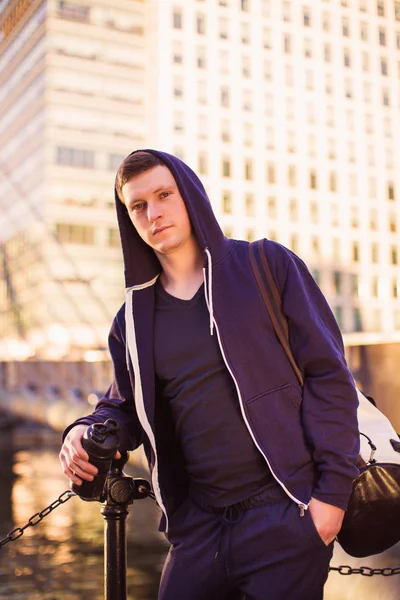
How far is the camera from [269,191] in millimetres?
74000

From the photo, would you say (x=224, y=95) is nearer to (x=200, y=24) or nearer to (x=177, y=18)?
(x=200, y=24)

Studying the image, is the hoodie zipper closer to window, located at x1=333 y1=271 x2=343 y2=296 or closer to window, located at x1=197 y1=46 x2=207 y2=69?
window, located at x1=333 y1=271 x2=343 y2=296

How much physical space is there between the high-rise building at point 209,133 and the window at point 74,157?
0.13m

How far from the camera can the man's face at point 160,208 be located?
2609 millimetres

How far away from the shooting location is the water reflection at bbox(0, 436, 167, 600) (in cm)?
577

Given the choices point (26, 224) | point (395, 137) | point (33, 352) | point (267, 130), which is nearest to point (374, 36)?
point (395, 137)

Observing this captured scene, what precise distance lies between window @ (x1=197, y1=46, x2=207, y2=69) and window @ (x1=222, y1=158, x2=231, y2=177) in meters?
9.42

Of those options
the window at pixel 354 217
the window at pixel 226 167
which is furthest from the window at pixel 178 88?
the window at pixel 354 217

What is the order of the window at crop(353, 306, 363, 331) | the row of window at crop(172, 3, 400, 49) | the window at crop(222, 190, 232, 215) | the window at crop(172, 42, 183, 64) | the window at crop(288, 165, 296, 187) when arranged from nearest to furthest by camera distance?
1. the window at crop(222, 190, 232, 215)
2. the window at crop(172, 42, 183, 64)
3. the row of window at crop(172, 3, 400, 49)
4. the window at crop(353, 306, 363, 331)
5. the window at crop(288, 165, 296, 187)

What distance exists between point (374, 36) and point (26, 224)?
41011 millimetres

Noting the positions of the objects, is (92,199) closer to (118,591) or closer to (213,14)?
(213,14)

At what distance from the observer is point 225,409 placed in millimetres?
2418

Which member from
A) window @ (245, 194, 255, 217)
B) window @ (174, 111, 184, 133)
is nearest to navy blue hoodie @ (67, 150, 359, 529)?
window @ (174, 111, 184, 133)

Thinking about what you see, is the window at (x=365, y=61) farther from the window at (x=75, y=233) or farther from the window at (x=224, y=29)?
the window at (x=75, y=233)
